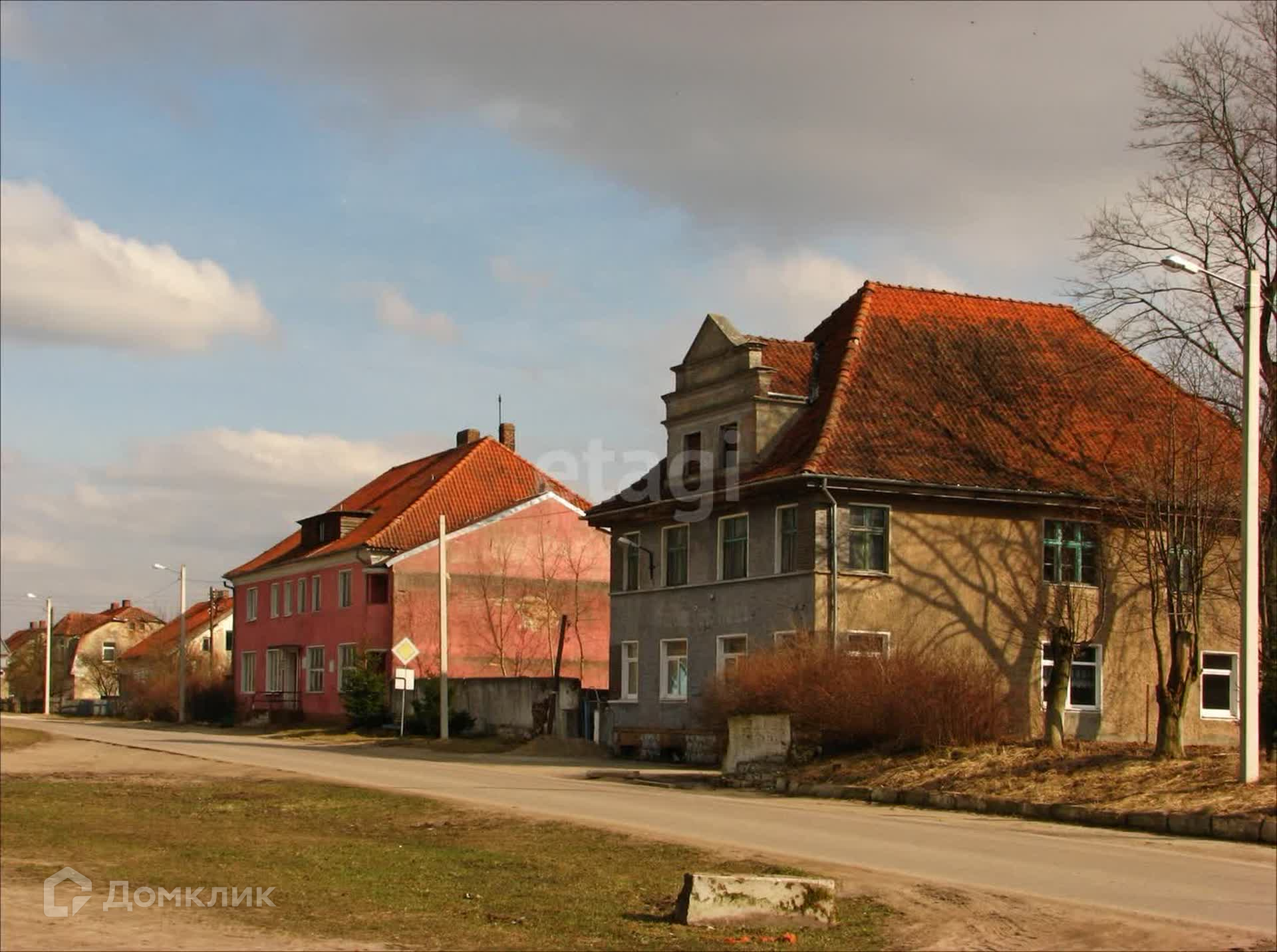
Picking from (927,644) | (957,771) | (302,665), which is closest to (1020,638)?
(927,644)

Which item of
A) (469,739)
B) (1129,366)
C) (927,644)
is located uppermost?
(1129,366)

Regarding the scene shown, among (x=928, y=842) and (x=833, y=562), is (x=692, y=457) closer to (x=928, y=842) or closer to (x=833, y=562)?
(x=833, y=562)

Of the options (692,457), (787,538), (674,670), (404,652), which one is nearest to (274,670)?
(404,652)

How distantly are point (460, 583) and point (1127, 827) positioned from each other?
38950 millimetres

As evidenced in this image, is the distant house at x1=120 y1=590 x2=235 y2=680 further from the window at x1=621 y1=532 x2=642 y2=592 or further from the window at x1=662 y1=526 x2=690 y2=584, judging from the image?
the window at x1=662 y1=526 x2=690 y2=584

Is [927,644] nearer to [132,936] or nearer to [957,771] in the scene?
[957,771]

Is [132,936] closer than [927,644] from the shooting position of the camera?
Yes

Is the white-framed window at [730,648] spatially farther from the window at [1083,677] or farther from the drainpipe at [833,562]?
the window at [1083,677]

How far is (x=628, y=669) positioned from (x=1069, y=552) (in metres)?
11.6

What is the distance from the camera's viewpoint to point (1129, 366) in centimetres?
4041

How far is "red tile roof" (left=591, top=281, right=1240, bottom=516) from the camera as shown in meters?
34.2

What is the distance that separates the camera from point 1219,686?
36.4 meters

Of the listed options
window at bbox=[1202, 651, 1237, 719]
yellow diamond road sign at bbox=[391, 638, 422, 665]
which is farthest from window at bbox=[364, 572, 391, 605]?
window at bbox=[1202, 651, 1237, 719]

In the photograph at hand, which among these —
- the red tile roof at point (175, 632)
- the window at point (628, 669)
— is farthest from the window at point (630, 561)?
the red tile roof at point (175, 632)
